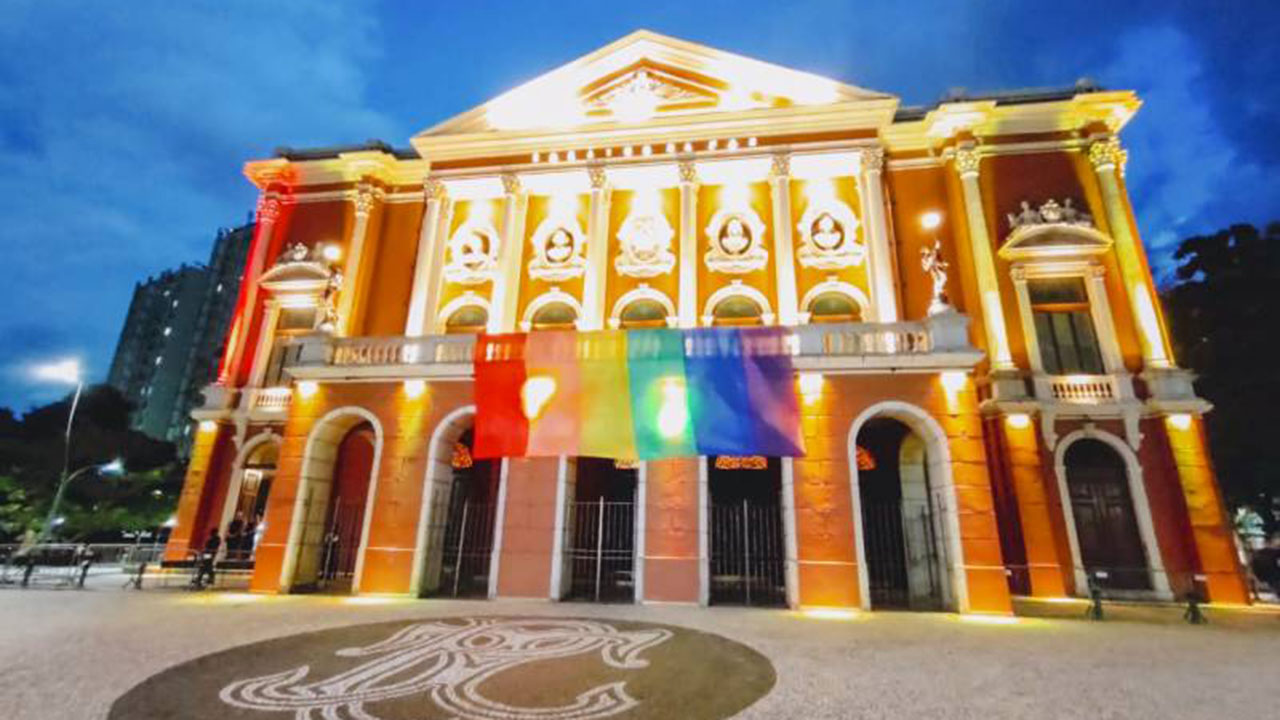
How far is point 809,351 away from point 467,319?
38.0ft

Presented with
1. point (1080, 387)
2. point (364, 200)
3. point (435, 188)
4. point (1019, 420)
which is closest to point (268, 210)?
point (364, 200)

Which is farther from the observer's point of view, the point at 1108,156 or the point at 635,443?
the point at 1108,156

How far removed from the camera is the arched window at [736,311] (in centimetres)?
1755

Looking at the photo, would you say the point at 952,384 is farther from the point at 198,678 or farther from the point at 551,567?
the point at 198,678

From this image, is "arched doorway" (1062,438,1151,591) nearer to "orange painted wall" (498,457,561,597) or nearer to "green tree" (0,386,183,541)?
"orange painted wall" (498,457,561,597)

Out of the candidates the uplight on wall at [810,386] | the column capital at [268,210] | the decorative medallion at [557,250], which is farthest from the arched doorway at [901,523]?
the column capital at [268,210]

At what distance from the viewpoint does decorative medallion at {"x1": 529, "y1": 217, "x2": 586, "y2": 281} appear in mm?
18747

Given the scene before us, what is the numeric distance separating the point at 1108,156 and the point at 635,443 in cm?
1702

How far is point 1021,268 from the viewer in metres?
16.5

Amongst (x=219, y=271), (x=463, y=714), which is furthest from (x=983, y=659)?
A: (x=219, y=271)

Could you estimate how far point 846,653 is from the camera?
24.7 ft

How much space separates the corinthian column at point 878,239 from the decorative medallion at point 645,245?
609cm

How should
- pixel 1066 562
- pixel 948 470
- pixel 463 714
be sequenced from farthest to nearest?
pixel 1066 562 → pixel 948 470 → pixel 463 714

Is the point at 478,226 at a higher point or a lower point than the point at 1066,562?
higher
